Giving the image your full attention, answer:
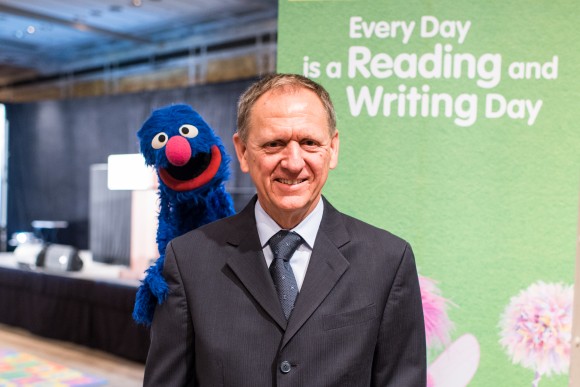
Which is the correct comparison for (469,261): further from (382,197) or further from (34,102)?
(34,102)

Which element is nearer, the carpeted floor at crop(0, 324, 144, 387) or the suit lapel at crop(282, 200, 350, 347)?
the suit lapel at crop(282, 200, 350, 347)

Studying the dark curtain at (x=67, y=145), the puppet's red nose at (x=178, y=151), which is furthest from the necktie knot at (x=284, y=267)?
the dark curtain at (x=67, y=145)

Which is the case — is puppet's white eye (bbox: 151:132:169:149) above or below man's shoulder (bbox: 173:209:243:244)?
above

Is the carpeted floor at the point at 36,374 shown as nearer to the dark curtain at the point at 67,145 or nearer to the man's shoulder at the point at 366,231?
the man's shoulder at the point at 366,231

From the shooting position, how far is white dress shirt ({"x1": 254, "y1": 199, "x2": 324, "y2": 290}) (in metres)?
1.26

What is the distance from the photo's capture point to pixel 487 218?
6.08 feet

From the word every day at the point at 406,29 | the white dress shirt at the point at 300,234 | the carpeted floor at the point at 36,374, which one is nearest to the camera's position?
the white dress shirt at the point at 300,234

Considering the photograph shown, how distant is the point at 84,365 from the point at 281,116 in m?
4.49

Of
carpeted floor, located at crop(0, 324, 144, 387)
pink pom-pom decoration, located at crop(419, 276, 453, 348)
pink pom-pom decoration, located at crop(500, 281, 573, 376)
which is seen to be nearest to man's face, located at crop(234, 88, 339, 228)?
pink pom-pom decoration, located at crop(419, 276, 453, 348)

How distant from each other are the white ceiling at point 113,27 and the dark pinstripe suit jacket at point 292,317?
284 inches

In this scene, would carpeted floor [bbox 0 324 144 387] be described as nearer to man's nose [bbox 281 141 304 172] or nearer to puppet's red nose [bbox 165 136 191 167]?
puppet's red nose [bbox 165 136 191 167]

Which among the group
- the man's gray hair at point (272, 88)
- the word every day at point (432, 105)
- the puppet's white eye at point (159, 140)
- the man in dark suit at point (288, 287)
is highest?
the word every day at point (432, 105)

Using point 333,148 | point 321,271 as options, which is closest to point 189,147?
point 333,148

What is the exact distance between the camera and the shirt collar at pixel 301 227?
4.17 ft
